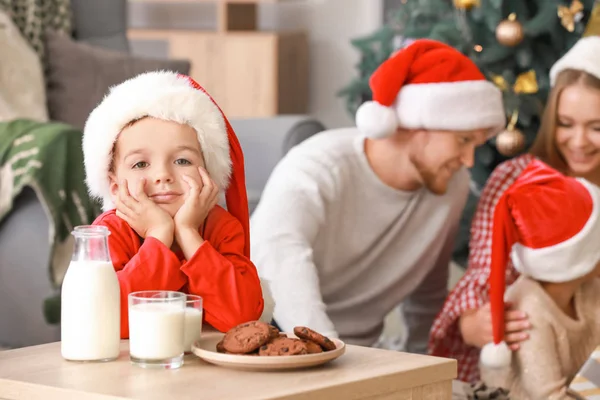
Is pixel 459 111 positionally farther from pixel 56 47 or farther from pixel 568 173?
pixel 56 47

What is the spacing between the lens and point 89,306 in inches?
50.4

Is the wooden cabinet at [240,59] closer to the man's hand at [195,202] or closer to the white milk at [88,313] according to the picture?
the man's hand at [195,202]

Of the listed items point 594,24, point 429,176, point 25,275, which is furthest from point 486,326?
point 25,275

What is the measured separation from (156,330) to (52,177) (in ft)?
4.38

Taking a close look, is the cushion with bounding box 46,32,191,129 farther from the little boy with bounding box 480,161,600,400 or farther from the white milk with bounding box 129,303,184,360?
the white milk with bounding box 129,303,184,360

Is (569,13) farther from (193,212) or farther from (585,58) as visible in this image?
(193,212)

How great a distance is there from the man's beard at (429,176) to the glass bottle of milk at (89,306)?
1.20 metres

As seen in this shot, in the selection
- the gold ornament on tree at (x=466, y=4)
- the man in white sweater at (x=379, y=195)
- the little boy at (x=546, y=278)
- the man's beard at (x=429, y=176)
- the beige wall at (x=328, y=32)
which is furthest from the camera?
the beige wall at (x=328, y=32)

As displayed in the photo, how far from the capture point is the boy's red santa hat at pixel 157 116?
1.46 m

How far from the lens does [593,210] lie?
6.87 feet

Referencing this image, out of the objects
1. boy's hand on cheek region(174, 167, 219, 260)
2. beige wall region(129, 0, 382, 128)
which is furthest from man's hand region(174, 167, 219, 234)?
beige wall region(129, 0, 382, 128)

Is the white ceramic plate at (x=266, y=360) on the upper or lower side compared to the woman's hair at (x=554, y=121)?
lower

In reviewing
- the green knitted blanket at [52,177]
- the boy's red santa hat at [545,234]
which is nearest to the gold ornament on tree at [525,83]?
the boy's red santa hat at [545,234]

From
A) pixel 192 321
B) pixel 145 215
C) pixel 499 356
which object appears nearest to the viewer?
pixel 192 321
